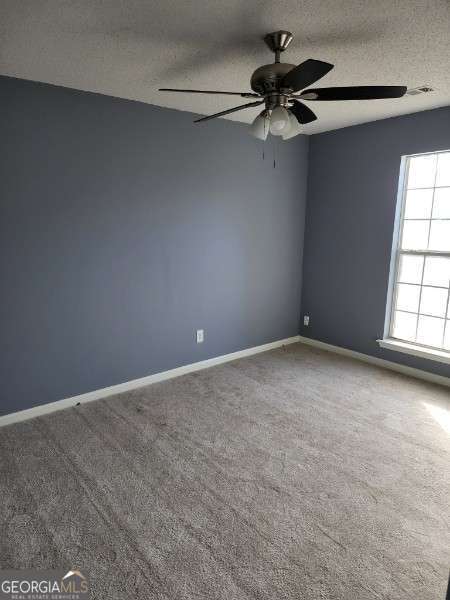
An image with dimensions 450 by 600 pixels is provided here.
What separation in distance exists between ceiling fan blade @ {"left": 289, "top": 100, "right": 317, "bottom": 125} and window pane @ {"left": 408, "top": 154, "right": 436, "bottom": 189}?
203 centimetres

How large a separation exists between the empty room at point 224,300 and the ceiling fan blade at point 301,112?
28 millimetres

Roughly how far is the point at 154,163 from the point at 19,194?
114 centimetres

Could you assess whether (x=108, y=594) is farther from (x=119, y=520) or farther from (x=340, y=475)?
(x=340, y=475)

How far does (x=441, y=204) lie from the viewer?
3.70 m

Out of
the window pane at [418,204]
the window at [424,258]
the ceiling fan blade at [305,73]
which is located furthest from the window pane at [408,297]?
the ceiling fan blade at [305,73]

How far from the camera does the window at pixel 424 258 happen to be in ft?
12.1

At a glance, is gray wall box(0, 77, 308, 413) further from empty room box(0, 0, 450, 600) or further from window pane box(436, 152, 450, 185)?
window pane box(436, 152, 450, 185)

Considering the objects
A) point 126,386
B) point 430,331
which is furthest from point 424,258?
point 126,386

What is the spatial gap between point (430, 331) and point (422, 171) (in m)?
1.58

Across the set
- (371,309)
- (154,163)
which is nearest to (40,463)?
(154,163)

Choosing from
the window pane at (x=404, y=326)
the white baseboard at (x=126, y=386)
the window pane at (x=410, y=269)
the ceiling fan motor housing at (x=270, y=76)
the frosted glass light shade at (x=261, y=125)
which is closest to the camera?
the ceiling fan motor housing at (x=270, y=76)

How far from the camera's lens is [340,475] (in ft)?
7.74

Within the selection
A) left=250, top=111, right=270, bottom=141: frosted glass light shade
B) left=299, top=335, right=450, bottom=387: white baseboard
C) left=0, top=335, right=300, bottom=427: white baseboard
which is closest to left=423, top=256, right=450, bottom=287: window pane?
left=299, top=335, right=450, bottom=387: white baseboard

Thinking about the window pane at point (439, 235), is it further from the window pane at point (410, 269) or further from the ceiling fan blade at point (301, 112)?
the ceiling fan blade at point (301, 112)
